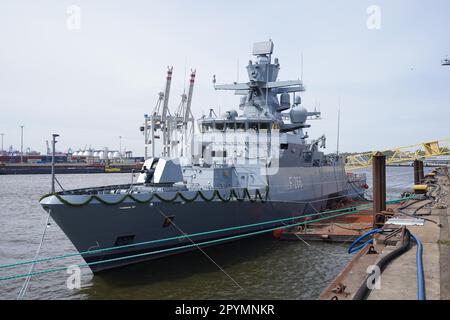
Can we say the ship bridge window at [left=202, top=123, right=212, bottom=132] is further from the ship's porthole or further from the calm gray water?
the ship's porthole

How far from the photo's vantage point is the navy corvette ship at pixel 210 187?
1059 cm

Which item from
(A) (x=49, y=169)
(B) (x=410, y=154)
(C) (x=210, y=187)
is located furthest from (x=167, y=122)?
(A) (x=49, y=169)

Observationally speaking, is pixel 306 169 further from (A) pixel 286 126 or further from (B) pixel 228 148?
(B) pixel 228 148

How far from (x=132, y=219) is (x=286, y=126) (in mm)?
10450

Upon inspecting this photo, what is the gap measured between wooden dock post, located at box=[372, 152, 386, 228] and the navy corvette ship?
402cm

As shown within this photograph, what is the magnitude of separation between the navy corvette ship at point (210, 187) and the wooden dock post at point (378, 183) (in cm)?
402

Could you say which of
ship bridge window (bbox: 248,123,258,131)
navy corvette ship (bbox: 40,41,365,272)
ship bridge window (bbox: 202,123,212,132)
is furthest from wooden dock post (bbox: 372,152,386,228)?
ship bridge window (bbox: 202,123,212,132)

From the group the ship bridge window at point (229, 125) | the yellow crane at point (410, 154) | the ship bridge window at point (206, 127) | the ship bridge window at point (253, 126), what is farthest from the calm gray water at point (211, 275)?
the yellow crane at point (410, 154)

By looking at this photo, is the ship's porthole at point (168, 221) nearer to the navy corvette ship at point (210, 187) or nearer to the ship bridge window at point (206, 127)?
the navy corvette ship at point (210, 187)

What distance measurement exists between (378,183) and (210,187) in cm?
572

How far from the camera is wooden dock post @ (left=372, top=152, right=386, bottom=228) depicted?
41.5 feet

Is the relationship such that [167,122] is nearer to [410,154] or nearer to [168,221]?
[168,221]

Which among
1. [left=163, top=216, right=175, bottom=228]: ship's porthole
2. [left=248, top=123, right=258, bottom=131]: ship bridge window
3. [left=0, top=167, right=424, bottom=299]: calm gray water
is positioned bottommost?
[left=0, top=167, right=424, bottom=299]: calm gray water
